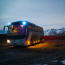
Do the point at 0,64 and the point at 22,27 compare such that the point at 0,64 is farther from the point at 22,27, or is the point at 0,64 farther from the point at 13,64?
the point at 22,27

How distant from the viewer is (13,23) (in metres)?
20.3

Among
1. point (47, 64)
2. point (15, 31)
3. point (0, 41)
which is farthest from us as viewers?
point (0, 41)

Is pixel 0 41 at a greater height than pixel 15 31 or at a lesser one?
lesser

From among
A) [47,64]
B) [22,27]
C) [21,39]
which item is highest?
[22,27]

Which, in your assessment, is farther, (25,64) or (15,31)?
(15,31)

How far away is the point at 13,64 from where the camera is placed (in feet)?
28.0

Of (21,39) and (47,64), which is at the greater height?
(21,39)

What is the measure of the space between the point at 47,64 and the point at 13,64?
6.79 feet

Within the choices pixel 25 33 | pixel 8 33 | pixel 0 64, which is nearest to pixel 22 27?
pixel 25 33

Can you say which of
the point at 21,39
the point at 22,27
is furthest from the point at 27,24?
the point at 21,39

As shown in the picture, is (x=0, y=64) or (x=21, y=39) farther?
(x=21, y=39)

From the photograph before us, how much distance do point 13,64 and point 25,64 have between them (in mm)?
734

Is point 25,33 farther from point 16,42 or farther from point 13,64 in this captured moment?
point 13,64

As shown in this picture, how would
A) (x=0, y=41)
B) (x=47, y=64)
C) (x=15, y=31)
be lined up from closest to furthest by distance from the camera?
(x=47, y=64)
(x=15, y=31)
(x=0, y=41)
